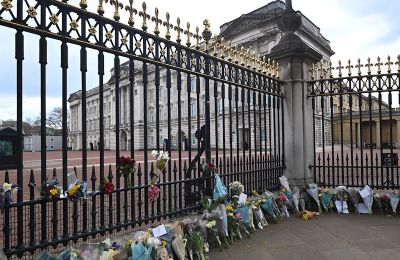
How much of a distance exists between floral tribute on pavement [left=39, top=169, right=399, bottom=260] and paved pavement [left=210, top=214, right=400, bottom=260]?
8.2 inches

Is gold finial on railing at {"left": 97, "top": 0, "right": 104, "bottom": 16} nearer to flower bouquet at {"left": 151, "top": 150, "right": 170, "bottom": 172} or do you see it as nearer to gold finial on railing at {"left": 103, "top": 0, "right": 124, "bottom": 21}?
gold finial on railing at {"left": 103, "top": 0, "right": 124, "bottom": 21}

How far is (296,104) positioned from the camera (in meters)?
7.58

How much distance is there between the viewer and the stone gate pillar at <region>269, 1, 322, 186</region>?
24.6 feet

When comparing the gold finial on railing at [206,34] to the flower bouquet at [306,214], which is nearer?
the gold finial on railing at [206,34]

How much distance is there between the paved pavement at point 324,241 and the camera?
14.4 feet

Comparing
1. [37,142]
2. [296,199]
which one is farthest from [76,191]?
[37,142]

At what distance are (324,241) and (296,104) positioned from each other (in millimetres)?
3457

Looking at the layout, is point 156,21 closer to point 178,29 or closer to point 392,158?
point 178,29

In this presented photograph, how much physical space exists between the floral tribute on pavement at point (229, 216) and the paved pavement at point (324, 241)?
0.21 metres

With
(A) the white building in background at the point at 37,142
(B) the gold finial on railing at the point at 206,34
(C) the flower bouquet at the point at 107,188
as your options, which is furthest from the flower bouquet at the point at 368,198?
(A) the white building in background at the point at 37,142

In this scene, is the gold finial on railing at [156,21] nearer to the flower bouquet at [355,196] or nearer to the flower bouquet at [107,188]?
the flower bouquet at [107,188]

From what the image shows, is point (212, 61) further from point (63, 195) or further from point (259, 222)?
Result: point (63, 195)

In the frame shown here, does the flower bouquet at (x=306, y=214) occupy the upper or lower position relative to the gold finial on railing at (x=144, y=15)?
lower

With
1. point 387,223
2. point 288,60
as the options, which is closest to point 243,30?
point 288,60
